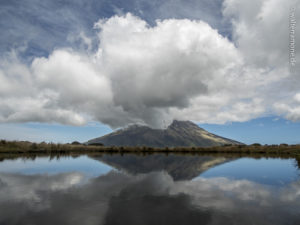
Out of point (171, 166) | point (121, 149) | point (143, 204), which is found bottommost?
point (121, 149)

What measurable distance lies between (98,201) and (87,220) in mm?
3668

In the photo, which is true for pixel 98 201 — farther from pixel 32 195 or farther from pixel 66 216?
pixel 32 195

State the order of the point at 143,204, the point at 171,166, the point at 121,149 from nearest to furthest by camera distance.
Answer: the point at 143,204 < the point at 171,166 < the point at 121,149

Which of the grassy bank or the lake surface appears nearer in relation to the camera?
the lake surface

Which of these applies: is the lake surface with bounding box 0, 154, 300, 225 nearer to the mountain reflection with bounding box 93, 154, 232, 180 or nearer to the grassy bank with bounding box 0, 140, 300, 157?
the mountain reflection with bounding box 93, 154, 232, 180

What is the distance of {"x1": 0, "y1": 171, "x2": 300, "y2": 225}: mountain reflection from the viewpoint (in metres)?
11.2

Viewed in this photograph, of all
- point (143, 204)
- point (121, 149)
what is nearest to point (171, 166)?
point (143, 204)

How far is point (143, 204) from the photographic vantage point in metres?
14.1

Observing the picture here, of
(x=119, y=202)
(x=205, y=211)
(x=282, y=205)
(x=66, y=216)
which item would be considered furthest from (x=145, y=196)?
(x=282, y=205)

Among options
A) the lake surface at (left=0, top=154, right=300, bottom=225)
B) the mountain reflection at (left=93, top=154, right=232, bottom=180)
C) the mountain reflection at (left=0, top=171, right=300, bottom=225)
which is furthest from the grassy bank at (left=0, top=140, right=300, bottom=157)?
the lake surface at (left=0, top=154, right=300, bottom=225)

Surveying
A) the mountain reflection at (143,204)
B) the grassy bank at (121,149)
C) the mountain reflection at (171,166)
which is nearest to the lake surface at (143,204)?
the mountain reflection at (143,204)

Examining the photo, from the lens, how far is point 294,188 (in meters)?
20.0

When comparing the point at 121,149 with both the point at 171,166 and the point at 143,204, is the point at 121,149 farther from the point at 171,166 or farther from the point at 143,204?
the point at 143,204

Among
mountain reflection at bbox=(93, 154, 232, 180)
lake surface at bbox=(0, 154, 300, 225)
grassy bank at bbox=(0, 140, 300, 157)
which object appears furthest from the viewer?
grassy bank at bbox=(0, 140, 300, 157)
